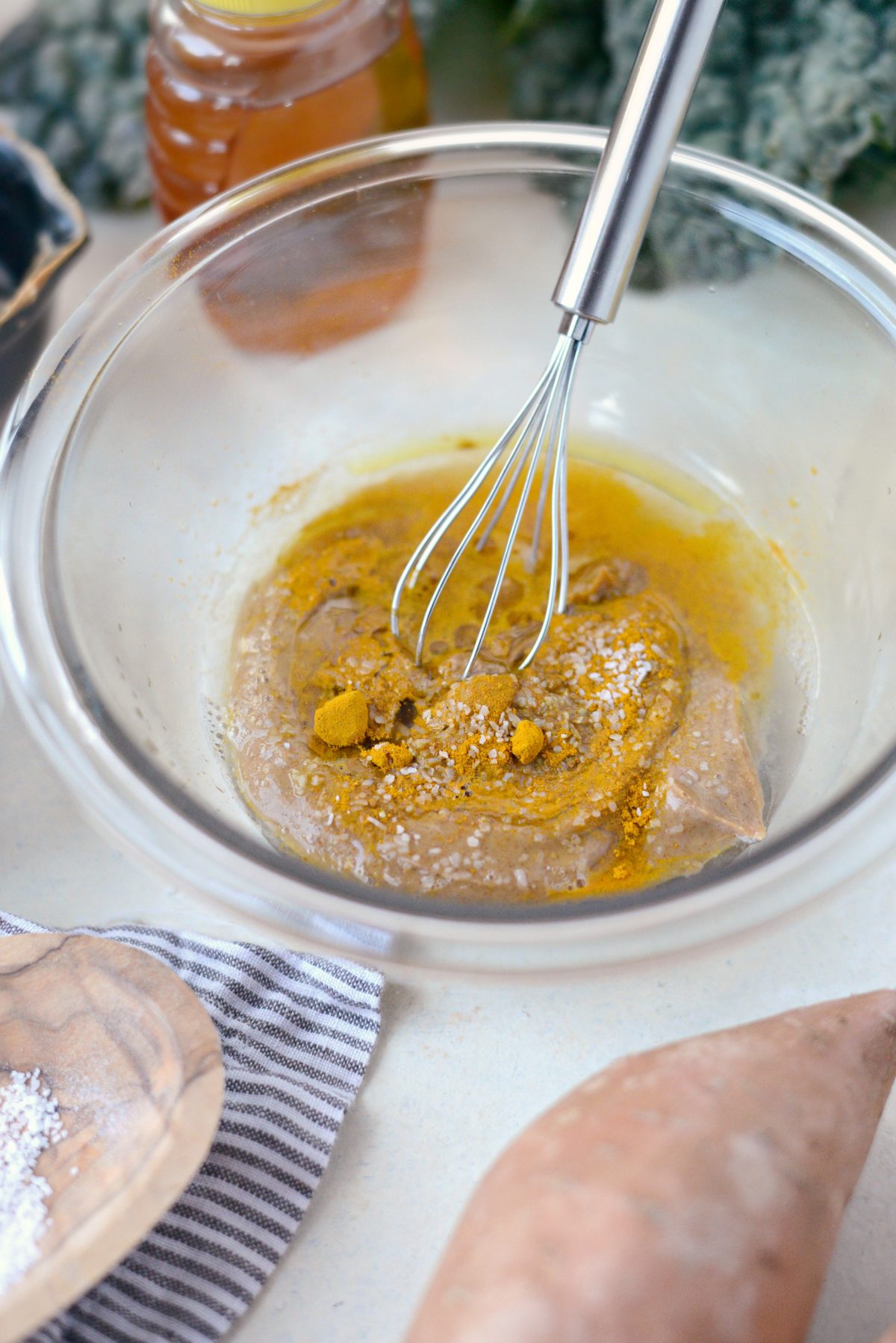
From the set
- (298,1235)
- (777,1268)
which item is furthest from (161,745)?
(777,1268)

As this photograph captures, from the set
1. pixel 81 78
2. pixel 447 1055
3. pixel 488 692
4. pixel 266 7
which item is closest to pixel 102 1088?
pixel 447 1055

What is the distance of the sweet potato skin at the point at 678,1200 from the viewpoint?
1.32 ft

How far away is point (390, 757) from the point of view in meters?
0.60

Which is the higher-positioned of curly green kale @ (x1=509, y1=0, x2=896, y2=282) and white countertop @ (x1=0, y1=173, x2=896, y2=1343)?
curly green kale @ (x1=509, y1=0, x2=896, y2=282)

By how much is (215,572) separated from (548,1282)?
0.44 metres

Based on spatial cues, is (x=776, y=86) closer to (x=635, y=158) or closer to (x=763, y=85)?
(x=763, y=85)

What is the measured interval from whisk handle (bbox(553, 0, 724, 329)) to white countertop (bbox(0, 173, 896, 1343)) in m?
0.32

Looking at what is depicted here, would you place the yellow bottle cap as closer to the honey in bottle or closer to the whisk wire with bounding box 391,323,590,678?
the honey in bottle

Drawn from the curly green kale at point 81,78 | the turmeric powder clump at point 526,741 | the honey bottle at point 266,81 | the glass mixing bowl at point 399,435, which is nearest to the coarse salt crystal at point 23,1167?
the glass mixing bowl at point 399,435

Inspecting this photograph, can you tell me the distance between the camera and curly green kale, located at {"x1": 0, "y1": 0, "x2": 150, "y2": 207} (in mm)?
870

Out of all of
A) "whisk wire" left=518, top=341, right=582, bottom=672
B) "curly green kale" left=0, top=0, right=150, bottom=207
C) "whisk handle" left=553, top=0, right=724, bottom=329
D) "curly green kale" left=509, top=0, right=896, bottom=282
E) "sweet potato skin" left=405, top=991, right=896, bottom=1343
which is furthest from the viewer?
"curly green kale" left=0, top=0, right=150, bottom=207

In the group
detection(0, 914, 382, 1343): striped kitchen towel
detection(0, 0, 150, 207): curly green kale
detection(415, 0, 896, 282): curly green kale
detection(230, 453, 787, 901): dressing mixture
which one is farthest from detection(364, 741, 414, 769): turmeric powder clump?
detection(0, 0, 150, 207): curly green kale

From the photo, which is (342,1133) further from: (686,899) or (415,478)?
(415,478)

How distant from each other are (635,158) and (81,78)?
1.76 feet
